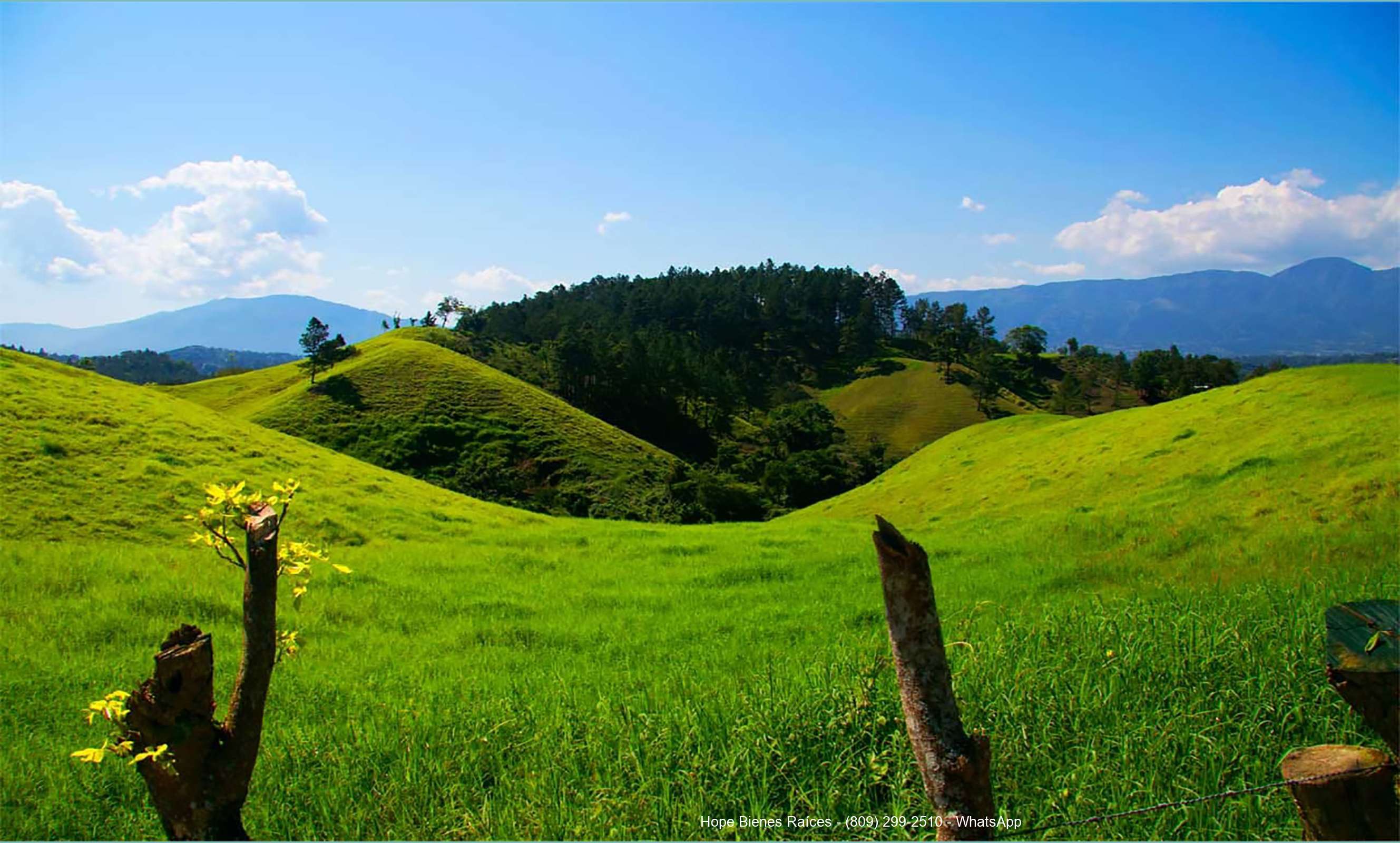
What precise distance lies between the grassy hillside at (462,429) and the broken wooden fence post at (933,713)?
60895mm

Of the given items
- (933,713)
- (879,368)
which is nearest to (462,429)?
(933,713)

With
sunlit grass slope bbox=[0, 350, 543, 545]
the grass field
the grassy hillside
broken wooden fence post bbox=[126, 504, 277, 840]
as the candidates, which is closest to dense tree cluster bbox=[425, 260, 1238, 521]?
the grassy hillside

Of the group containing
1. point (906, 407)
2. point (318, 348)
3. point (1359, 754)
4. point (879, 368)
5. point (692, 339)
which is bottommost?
point (906, 407)

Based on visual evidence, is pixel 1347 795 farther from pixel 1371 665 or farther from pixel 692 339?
pixel 692 339

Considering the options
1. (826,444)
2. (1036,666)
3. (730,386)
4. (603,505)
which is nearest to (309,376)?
(603,505)

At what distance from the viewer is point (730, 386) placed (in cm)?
11250

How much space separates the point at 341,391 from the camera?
78.3 m

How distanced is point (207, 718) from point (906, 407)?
130938 millimetres

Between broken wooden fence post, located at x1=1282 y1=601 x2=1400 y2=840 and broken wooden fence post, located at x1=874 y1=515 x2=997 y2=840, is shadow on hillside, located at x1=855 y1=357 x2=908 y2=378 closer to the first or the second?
broken wooden fence post, located at x1=1282 y1=601 x2=1400 y2=840

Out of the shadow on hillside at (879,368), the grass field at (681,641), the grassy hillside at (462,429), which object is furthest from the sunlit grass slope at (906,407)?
the grass field at (681,641)

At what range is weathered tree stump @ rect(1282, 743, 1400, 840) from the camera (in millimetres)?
2945

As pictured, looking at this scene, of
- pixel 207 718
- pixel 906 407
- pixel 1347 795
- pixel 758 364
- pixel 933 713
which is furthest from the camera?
pixel 758 364

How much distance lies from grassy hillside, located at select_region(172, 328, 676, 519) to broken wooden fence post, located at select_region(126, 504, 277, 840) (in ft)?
198

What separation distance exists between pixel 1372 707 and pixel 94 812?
7.95 meters
